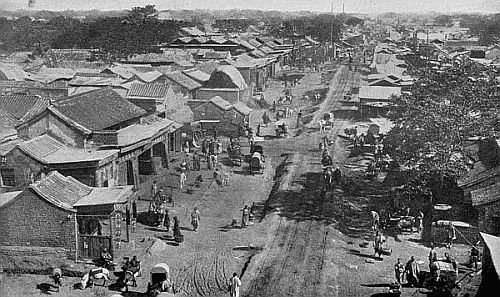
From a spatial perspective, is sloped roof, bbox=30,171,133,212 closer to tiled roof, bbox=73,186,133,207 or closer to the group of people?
tiled roof, bbox=73,186,133,207

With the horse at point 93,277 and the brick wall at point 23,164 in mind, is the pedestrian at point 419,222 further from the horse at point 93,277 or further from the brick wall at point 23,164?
the brick wall at point 23,164

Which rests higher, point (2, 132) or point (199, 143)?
point (2, 132)

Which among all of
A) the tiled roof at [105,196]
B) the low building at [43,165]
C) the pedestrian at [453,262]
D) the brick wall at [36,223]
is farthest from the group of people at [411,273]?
the low building at [43,165]

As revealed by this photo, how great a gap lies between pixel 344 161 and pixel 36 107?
19.6m

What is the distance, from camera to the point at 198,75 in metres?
53.3

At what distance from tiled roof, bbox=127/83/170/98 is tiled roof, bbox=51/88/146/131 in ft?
18.0

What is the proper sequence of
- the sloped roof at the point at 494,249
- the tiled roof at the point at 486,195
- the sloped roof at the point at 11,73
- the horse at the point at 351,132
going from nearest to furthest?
the sloped roof at the point at 494,249, the tiled roof at the point at 486,195, the horse at the point at 351,132, the sloped roof at the point at 11,73

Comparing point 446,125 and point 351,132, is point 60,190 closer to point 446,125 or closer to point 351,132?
point 446,125

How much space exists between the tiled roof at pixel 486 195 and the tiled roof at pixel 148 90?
21912mm

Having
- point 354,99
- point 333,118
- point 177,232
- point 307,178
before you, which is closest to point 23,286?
point 177,232

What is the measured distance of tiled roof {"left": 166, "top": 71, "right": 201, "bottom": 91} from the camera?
160ft

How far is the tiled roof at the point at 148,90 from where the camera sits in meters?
38.5

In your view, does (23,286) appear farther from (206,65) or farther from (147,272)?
(206,65)

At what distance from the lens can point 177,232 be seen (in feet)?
74.8
